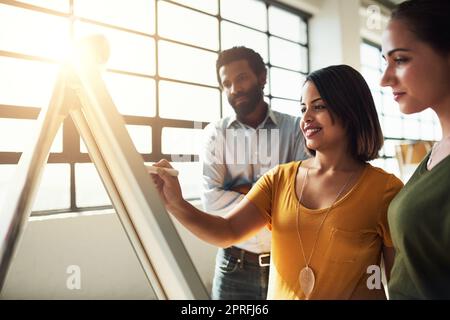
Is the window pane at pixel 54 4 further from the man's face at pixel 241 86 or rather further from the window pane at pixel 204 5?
the man's face at pixel 241 86

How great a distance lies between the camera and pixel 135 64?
2.10m

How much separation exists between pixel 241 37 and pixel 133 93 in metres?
0.98

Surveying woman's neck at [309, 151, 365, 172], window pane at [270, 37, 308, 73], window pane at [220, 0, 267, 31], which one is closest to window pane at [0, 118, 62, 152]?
woman's neck at [309, 151, 365, 172]

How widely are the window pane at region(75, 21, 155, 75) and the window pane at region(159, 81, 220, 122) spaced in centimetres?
15

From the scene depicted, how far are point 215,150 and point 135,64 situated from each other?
45.1 inches

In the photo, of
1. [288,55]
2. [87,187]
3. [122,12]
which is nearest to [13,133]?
[87,187]

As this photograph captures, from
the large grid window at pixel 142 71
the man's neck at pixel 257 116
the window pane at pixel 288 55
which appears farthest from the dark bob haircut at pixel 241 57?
the window pane at pixel 288 55

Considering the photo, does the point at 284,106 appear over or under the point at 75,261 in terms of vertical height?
over

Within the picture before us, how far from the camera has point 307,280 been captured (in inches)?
21.6

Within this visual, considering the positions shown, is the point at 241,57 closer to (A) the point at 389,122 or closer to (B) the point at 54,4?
(B) the point at 54,4

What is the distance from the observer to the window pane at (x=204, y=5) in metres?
2.38

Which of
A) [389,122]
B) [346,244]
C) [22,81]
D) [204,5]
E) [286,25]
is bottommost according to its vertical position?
[346,244]

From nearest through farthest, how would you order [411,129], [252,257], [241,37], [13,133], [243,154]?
[252,257] → [243,154] → [13,133] → [241,37] → [411,129]

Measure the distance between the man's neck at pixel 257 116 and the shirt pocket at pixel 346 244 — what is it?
0.71m
